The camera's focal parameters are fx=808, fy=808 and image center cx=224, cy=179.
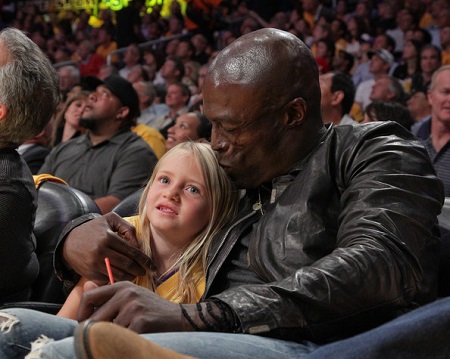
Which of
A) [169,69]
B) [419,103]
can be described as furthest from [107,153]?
[169,69]

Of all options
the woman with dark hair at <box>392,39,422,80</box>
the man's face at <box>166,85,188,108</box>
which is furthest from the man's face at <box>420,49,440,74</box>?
the man's face at <box>166,85,188,108</box>

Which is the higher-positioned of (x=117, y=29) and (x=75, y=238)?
(x=75, y=238)

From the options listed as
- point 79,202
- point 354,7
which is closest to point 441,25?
point 354,7

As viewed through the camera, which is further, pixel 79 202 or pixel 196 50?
pixel 196 50

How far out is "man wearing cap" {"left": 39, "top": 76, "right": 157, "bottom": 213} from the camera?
4965 millimetres

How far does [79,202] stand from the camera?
8.97ft

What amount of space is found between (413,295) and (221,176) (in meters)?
0.77

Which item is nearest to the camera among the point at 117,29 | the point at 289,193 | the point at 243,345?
the point at 243,345

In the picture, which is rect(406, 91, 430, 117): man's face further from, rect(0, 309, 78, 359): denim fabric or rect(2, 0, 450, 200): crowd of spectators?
rect(0, 309, 78, 359): denim fabric

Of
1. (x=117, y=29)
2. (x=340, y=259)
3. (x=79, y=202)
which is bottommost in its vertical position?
(x=117, y=29)

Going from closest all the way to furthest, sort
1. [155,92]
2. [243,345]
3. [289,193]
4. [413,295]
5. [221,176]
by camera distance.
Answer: [243,345] → [413,295] → [289,193] → [221,176] → [155,92]

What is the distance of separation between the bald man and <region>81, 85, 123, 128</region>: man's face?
3248 mm

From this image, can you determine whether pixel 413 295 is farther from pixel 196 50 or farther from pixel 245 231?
pixel 196 50

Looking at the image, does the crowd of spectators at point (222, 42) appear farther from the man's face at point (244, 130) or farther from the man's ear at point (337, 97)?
the man's face at point (244, 130)
